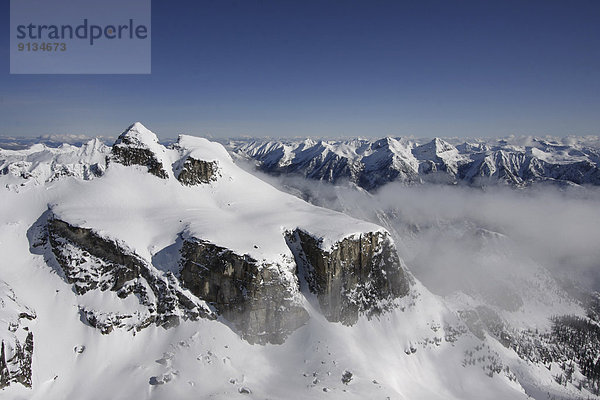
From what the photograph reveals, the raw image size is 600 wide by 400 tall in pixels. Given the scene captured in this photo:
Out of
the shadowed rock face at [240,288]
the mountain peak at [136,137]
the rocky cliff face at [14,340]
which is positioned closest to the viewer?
the rocky cliff face at [14,340]

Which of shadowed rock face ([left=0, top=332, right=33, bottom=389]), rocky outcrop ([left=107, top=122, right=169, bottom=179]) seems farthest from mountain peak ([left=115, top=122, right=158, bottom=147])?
shadowed rock face ([left=0, top=332, right=33, bottom=389])

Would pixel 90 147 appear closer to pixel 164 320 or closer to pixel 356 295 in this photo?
pixel 164 320

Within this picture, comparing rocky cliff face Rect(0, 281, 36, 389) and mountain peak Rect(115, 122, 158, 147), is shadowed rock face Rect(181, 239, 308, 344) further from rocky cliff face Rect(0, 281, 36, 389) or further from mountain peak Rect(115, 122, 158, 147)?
mountain peak Rect(115, 122, 158, 147)

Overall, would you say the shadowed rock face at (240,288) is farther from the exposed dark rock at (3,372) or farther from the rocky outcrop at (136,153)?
the rocky outcrop at (136,153)

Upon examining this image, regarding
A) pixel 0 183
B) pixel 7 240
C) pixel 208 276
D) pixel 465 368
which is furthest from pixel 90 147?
pixel 465 368

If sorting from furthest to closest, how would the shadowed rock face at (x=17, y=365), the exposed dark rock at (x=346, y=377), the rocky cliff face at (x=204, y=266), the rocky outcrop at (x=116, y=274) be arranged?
the rocky cliff face at (x=204, y=266) < the rocky outcrop at (x=116, y=274) < the exposed dark rock at (x=346, y=377) < the shadowed rock face at (x=17, y=365)

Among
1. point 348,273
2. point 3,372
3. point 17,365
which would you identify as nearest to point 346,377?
point 348,273

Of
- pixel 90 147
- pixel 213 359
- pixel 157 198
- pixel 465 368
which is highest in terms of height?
pixel 90 147

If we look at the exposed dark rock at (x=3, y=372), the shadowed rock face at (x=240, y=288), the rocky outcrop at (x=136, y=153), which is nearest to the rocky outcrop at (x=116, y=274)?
the shadowed rock face at (x=240, y=288)
